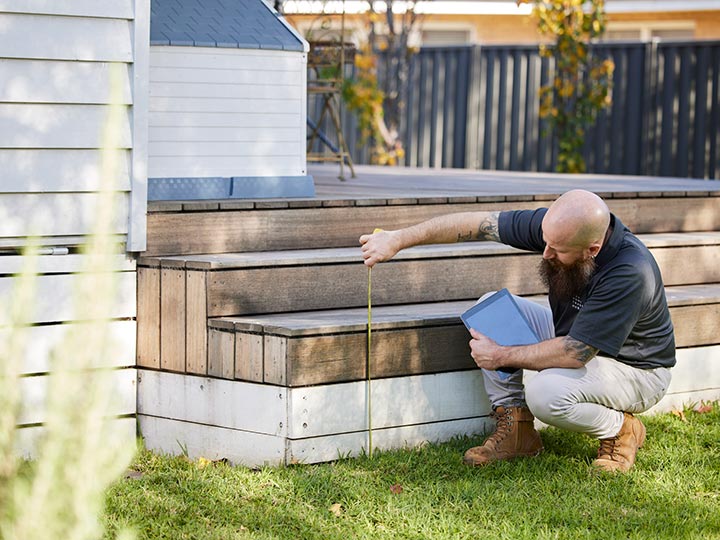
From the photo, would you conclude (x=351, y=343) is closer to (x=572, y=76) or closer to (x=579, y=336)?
(x=579, y=336)

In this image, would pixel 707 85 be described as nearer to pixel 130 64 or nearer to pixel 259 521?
pixel 130 64

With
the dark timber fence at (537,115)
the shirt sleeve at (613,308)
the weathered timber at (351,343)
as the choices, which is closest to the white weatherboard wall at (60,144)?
the weathered timber at (351,343)

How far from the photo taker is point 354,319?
3973 millimetres

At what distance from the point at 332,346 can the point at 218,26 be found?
176cm

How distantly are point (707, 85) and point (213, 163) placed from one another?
707 cm

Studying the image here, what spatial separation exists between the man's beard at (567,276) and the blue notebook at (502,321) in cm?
18

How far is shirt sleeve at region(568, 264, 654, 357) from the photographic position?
11.6 feet

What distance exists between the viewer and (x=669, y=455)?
3.91 m

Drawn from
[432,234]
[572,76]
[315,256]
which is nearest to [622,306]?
[432,234]

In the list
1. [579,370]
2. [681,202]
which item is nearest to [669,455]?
[579,370]

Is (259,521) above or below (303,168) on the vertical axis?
below

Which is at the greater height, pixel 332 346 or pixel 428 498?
pixel 332 346

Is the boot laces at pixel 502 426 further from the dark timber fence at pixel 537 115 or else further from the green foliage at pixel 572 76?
the dark timber fence at pixel 537 115

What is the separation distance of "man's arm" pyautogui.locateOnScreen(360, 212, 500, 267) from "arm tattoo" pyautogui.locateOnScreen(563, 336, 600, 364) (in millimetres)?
512
